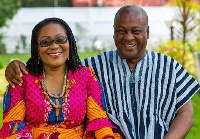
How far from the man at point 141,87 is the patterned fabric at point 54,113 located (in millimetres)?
254

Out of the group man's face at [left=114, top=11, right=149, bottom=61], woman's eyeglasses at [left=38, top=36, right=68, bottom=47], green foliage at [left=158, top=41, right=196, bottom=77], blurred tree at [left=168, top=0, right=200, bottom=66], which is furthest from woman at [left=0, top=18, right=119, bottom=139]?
green foliage at [left=158, top=41, right=196, bottom=77]

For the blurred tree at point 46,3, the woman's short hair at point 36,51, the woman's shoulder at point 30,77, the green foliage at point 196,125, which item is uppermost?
the woman's short hair at point 36,51

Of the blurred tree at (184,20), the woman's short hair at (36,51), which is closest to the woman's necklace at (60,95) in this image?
the woman's short hair at (36,51)

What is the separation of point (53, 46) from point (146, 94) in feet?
2.88

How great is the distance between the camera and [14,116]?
10.1ft

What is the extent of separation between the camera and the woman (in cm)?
309

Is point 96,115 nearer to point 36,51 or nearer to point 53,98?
point 53,98

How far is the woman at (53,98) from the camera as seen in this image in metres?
3.09

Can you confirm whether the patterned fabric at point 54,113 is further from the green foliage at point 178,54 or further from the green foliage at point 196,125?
the green foliage at point 178,54

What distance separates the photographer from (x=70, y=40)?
328 centimetres

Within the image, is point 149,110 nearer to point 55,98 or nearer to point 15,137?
point 55,98

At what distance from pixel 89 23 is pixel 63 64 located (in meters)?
25.6

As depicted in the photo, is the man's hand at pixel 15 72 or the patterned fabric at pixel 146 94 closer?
the man's hand at pixel 15 72

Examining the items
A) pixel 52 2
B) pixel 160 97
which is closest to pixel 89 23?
pixel 52 2
